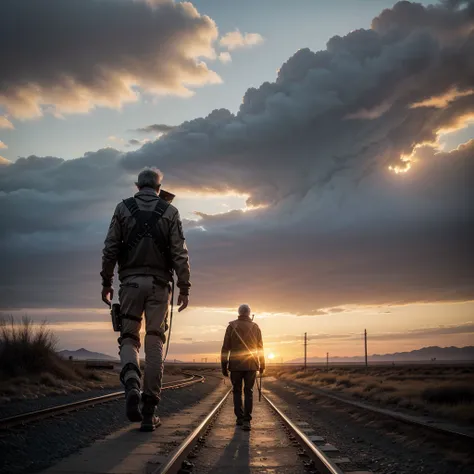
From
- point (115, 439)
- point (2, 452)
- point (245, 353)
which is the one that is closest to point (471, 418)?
point (245, 353)

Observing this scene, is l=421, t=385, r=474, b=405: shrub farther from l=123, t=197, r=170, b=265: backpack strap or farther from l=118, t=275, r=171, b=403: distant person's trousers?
l=123, t=197, r=170, b=265: backpack strap

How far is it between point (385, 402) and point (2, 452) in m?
14.3

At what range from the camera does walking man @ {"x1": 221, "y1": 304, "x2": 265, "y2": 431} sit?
9.95 metres

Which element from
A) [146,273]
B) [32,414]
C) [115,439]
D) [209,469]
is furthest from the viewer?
[32,414]

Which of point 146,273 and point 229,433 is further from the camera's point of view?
point 229,433

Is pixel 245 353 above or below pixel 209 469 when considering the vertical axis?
above

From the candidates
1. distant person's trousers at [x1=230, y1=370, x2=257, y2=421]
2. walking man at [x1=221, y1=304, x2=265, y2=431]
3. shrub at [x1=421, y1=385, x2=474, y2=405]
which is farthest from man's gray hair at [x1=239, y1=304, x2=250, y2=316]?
shrub at [x1=421, y1=385, x2=474, y2=405]

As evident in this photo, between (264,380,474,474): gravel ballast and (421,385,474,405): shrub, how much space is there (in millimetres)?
5247

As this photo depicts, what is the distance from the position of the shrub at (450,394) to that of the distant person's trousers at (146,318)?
12.7 m

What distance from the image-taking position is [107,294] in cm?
641

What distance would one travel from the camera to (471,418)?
460 inches

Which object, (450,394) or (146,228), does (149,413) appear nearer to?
(146,228)

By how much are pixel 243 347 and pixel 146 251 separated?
4.26 meters

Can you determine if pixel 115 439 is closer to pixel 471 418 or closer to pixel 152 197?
pixel 152 197
